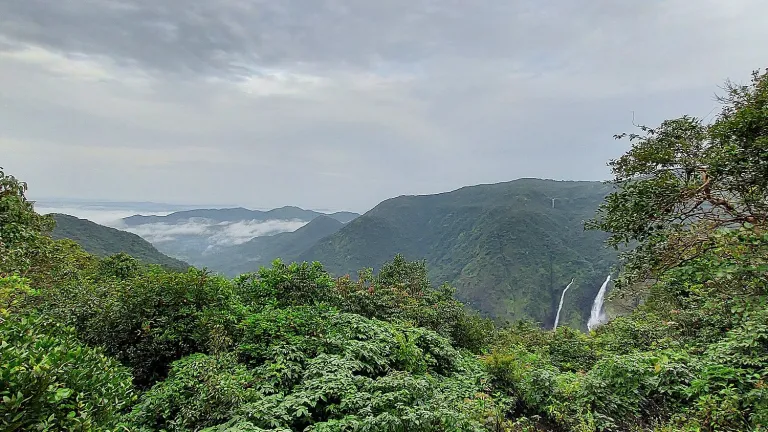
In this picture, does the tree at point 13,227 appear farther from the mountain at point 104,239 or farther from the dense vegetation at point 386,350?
the mountain at point 104,239

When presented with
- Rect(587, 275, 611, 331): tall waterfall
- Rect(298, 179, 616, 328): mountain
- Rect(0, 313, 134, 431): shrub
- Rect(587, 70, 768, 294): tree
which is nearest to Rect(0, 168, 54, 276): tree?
Rect(0, 313, 134, 431): shrub

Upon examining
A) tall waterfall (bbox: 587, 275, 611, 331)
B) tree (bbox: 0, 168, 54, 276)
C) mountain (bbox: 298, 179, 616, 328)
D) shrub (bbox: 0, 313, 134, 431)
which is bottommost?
tall waterfall (bbox: 587, 275, 611, 331)

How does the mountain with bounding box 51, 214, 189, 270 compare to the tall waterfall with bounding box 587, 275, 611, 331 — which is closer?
the mountain with bounding box 51, 214, 189, 270

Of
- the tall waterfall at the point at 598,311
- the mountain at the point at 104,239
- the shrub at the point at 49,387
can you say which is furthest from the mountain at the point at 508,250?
the shrub at the point at 49,387

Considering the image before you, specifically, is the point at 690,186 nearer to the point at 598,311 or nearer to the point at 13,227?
the point at 13,227

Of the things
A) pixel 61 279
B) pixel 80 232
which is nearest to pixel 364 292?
pixel 61 279

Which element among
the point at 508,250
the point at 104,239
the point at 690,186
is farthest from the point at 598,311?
the point at 104,239

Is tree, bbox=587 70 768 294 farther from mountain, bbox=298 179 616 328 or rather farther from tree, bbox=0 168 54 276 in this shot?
mountain, bbox=298 179 616 328
